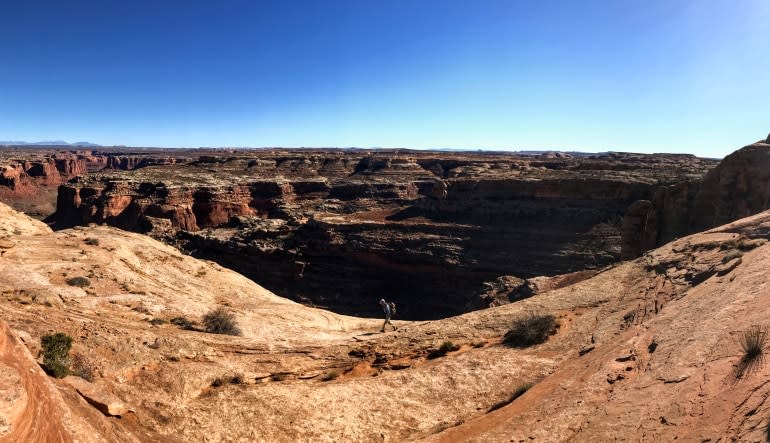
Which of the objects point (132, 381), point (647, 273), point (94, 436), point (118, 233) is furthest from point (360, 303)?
point (94, 436)

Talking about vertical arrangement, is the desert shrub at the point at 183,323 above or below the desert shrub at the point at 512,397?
below

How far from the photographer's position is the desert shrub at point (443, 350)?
11.6m

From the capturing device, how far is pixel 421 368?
35.1ft

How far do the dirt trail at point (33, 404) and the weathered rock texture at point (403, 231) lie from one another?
24905mm

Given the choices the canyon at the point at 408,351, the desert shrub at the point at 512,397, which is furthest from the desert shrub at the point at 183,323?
the desert shrub at the point at 512,397

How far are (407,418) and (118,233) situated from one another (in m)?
21.4

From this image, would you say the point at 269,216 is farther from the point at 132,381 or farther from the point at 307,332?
the point at 132,381

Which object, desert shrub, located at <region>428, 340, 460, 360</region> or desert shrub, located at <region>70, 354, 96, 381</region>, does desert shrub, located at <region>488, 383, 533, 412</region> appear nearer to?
desert shrub, located at <region>428, 340, 460, 360</region>

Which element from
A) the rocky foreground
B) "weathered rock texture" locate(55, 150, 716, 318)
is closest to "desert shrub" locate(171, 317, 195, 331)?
the rocky foreground

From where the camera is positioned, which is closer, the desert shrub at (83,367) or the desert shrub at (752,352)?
the desert shrub at (752,352)

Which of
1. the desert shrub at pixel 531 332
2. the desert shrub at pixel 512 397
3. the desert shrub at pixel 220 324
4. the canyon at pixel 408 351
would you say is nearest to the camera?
the canyon at pixel 408 351

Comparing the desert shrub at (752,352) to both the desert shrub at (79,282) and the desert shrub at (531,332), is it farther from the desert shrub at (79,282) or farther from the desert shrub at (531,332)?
the desert shrub at (79,282)

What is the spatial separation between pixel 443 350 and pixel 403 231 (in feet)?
103

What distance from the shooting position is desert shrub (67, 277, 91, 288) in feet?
47.1
